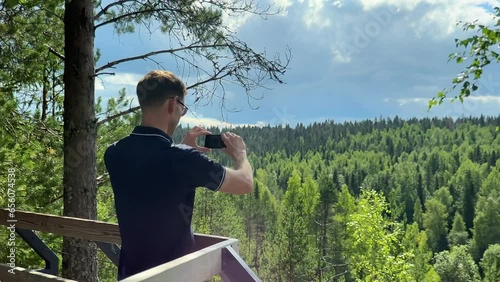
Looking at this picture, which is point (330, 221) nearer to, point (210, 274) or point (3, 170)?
point (3, 170)

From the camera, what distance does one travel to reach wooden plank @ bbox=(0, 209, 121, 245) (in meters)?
3.18

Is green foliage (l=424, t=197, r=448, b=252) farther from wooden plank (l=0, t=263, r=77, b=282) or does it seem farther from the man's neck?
the man's neck

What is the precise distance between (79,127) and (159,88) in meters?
3.03

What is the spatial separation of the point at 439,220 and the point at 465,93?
65033mm

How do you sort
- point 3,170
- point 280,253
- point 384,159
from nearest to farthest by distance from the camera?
point 3,170 → point 280,253 → point 384,159

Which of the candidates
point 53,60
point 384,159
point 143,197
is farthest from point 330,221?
point 384,159

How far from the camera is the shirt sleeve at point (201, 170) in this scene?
6.54ft

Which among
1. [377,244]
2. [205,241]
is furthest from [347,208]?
[205,241]

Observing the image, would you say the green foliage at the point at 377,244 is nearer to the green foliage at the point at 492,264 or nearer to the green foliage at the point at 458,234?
the green foliage at the point at 492,264

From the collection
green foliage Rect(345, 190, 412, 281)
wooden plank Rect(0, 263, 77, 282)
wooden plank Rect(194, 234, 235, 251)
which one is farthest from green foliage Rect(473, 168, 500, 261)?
wooden plank Rect(194, 234, 235, 251)

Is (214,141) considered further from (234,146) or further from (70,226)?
(70,226)

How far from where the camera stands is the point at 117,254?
10.8 feet

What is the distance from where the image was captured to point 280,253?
37.1m

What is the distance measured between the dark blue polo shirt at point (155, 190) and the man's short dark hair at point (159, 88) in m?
0.13
